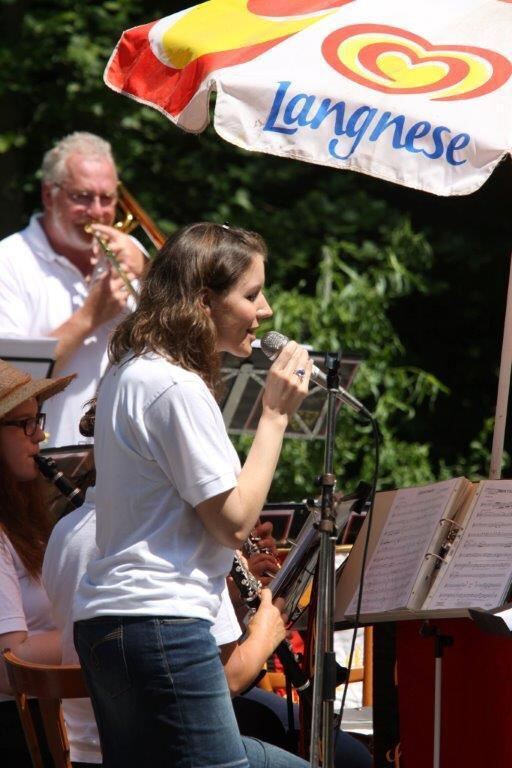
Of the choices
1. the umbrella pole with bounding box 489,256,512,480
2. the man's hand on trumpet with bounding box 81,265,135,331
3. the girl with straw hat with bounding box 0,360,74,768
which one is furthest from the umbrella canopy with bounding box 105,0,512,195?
the man's hand on trumpet with bounding box 81,265,135,331

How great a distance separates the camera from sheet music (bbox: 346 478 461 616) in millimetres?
3037

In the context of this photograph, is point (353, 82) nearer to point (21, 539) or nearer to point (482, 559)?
point (482, 559)

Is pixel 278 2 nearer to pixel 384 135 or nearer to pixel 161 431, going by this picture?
pixel 384 135

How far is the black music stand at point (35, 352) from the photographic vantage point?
168 inches

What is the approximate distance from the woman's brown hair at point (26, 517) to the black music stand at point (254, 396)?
0.99 m

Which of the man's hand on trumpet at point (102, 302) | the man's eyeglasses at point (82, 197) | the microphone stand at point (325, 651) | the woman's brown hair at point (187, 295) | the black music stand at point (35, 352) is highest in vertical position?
the man's eyeglasses at point (82, 197)

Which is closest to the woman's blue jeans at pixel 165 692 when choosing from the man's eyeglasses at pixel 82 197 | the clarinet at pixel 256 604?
the clarinet at pixel 256 604

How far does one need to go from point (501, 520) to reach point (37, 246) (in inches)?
105

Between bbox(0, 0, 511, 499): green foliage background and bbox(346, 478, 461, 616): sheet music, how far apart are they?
325 cm

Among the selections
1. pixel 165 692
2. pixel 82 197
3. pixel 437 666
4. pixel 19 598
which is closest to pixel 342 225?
pixel 82 197

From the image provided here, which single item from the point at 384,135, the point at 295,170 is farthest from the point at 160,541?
the point at 295,170

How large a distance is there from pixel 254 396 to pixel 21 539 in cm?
138

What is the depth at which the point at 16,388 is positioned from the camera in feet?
11.2

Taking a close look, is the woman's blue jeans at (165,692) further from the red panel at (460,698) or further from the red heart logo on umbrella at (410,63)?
the red heart logo on umbrella at (410,63)
